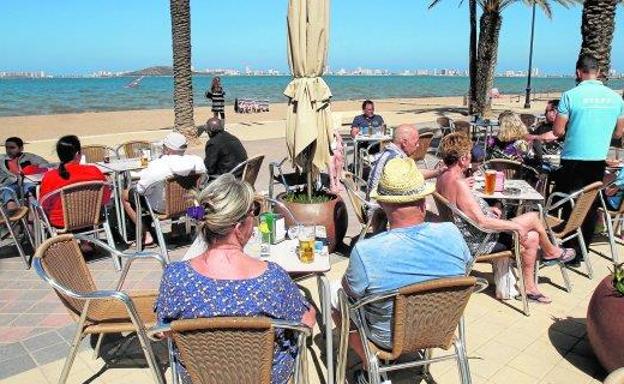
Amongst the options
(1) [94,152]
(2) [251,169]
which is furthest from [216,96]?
(2) [251,169]

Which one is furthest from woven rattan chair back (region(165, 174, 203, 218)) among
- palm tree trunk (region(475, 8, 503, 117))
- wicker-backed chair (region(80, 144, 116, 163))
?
palm tree trunk (region(475, 8, 503, 117))

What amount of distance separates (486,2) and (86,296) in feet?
58.4

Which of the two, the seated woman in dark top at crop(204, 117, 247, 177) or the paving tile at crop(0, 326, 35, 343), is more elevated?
the seated woman in dark top at crop(204, 117, 247, 177)

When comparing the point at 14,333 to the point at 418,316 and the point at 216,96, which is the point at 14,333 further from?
the point at 216,96

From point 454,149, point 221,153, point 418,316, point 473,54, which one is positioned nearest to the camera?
point 418,316

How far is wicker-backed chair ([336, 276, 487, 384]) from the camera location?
212cm

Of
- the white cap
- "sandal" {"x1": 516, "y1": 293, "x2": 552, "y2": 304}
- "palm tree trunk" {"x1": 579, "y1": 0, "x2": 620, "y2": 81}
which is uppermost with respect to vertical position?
"palm tree trunk" {"x1": 579, "y1": 0, "x2": 620, "y2": 81}

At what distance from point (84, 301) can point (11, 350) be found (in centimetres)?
97

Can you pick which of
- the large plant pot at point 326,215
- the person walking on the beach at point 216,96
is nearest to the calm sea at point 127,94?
the person walking on the beach at point 216,96

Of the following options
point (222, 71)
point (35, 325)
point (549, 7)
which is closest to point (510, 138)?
point (35, 325)

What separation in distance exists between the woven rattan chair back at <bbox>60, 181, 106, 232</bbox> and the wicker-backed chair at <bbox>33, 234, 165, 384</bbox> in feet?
5.13

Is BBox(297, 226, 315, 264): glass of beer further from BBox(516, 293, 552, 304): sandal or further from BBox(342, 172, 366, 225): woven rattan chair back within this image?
BBox(516, 293, 552, 304): sandal

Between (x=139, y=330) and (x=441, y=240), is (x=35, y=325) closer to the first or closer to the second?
(x=139, y=330)

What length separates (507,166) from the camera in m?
5.34
